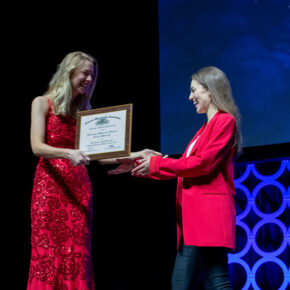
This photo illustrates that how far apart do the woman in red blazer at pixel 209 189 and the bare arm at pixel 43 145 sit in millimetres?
283

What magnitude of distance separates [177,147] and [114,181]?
0.57 m

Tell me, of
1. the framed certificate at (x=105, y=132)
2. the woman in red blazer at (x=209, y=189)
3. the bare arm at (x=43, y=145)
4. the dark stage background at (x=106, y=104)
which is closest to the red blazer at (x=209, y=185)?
the woman in red blazer at (x=209, y=189)

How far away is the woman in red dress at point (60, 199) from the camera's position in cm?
202

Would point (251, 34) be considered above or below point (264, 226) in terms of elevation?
above

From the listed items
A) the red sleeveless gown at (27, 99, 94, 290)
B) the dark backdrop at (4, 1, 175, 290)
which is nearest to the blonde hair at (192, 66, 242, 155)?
the red sleeveless gown at (27, 99, 94, 290)

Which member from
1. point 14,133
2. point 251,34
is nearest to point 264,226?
point 251,34

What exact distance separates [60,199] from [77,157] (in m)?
0.22

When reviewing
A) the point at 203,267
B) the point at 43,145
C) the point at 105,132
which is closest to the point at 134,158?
the point at 105,132

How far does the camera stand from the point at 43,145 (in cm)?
209

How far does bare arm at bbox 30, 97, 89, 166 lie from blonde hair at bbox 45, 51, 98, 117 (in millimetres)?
60

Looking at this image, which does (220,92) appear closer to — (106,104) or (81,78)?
(81,78)

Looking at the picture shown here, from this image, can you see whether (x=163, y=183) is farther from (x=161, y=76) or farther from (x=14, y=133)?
(x=14, y=133)

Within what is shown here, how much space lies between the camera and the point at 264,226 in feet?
9.33

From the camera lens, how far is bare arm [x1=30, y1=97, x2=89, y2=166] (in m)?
2.04
